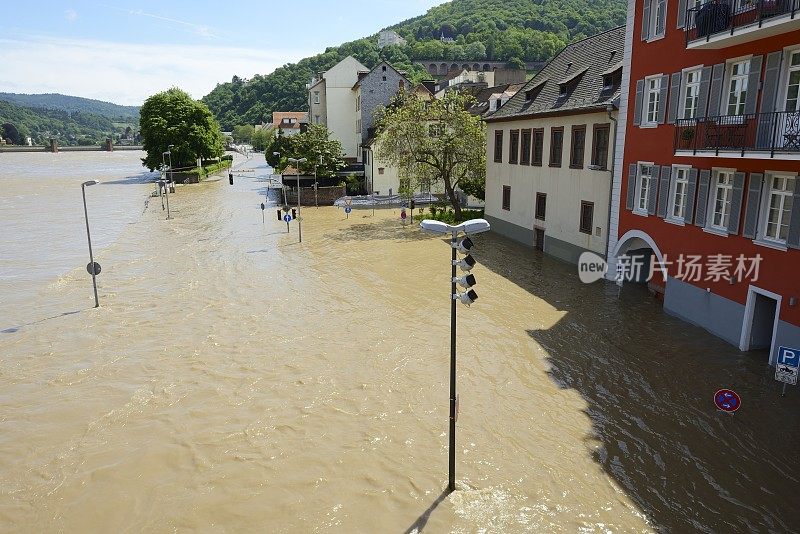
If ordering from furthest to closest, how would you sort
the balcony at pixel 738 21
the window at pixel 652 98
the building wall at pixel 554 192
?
1. the building wall at pixel 554 192
2. the window at pixel 652 98
3. the balcony at pixel 738 21

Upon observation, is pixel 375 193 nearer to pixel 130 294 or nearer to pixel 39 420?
pixel 130 294

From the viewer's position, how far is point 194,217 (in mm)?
46062

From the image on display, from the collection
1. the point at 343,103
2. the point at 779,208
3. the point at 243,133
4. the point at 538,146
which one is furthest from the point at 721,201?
the point at 243,133

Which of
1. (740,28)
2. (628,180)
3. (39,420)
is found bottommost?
(39,420)

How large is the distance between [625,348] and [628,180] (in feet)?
26.0

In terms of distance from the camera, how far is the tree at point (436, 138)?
37.3 metres

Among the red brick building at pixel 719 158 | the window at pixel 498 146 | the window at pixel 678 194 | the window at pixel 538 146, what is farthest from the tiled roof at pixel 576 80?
the window at pixel 678 194

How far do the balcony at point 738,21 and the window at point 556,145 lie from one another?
10.1m

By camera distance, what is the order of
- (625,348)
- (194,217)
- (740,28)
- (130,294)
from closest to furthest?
(740,28) → (625,348) → (130,294) → (194,217)

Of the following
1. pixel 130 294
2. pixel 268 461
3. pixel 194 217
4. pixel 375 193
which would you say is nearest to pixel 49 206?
pixel 194 217

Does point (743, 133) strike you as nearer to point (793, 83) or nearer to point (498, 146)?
point (793, 83)

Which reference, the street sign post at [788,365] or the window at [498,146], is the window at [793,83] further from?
the window at [498,146]

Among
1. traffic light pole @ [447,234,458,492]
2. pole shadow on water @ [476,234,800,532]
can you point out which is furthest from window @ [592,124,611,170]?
traffic light pole @ [447,234,458,492]

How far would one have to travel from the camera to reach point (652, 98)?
2031 centimetres
